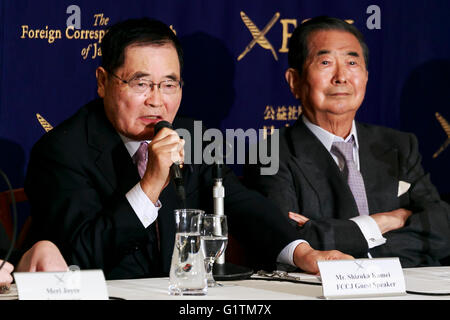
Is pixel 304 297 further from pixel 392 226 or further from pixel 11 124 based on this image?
pixel 11 124

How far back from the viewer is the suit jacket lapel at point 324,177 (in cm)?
248

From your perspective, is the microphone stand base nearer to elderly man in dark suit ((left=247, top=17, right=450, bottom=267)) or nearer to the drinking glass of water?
the drinking glass of water

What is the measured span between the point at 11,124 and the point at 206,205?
100 cm

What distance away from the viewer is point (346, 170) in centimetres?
259

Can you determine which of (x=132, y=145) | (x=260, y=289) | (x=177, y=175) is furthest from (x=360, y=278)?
(x=132, y=145)

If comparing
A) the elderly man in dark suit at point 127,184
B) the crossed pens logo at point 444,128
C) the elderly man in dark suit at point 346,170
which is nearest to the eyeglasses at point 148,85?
the elderly man in dark suit at point 127,184

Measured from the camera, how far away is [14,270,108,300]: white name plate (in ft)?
4.06

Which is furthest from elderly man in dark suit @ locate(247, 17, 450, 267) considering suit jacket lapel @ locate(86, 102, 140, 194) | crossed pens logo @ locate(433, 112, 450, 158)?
suit jacket lapel @ locate(86, 102, 140, 194)

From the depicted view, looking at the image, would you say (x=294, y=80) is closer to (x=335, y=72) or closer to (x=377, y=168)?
(x=335, y=72)

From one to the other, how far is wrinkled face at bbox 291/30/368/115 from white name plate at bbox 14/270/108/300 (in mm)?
1567

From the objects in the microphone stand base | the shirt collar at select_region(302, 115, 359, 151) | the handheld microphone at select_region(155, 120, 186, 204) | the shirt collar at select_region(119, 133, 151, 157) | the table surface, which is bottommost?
the table surface

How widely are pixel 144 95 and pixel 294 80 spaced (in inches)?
30.9

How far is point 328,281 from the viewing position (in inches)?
54.4
